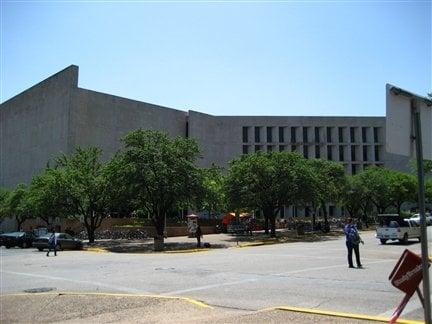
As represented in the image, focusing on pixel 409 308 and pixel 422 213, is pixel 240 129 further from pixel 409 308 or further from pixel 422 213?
pixel 422 213

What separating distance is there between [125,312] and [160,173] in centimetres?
2484

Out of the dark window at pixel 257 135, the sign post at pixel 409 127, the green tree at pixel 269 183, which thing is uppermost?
the dark window at pixel 257 135

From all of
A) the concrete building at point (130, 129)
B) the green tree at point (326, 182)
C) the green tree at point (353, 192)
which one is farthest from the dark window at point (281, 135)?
the green tree at point (326, 182)

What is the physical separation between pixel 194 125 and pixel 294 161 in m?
46.5

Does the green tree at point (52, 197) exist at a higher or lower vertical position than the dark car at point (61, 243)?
higher

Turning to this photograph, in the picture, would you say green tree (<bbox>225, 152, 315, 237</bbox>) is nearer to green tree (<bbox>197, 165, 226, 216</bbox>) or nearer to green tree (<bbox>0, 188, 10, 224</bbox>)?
green tree (<bbox>197, 165, 226, 216</bbox>)

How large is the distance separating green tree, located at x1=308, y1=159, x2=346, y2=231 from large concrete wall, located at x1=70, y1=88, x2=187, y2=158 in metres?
28.8

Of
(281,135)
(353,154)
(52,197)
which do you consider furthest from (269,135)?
(52,197)

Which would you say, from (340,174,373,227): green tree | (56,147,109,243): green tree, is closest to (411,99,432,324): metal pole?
(56,147,109,243): green tree

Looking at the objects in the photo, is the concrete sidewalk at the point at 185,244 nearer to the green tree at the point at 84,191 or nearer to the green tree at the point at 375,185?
the green tree at the point at 84,191

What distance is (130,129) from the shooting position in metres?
78.9

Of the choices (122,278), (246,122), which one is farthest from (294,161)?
(246,122)

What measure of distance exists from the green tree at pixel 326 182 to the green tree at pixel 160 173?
12.7 metres

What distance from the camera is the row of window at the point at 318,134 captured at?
10138 cm
